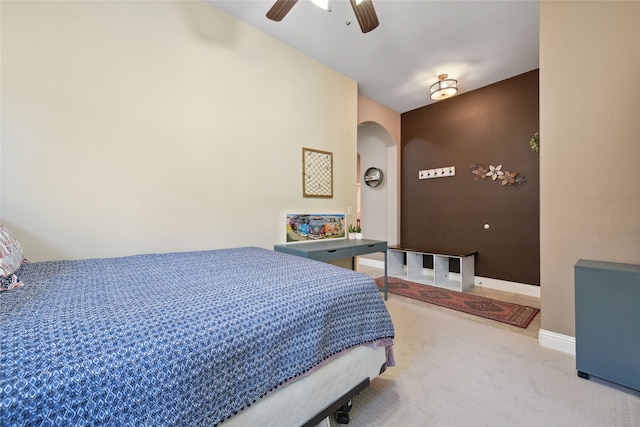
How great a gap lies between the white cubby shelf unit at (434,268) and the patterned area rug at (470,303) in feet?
0.63

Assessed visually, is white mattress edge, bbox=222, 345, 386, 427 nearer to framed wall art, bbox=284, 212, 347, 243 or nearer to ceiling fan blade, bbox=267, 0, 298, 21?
framed wall art, bbox=284, 212, 347, 243

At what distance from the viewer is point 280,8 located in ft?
5.69

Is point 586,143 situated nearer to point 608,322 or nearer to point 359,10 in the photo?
point 608,322

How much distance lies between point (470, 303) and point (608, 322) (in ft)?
4.65

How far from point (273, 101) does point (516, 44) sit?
2558 mm

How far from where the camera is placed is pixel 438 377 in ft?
5.40

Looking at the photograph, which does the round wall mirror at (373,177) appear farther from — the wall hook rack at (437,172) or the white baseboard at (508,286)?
the white baseboard at (508,286)

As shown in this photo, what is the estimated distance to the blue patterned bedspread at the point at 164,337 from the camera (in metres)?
0.56

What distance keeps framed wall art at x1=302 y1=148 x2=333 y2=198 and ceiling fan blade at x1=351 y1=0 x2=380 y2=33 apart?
1318 mm

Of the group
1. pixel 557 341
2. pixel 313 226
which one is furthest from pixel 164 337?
pixel 557 341

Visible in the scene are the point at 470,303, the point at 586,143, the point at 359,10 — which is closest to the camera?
the point at 359,10

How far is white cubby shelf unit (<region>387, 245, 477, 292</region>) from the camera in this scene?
3.43 metres

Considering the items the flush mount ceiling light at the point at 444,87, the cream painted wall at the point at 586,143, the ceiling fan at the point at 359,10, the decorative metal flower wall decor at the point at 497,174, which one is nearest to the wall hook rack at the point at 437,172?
the decorative metal flower wall decor at the point at 497,174

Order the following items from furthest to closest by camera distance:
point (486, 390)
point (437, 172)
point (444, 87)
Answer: point (437, 172)
point (444, 87)
point (486, 390)
